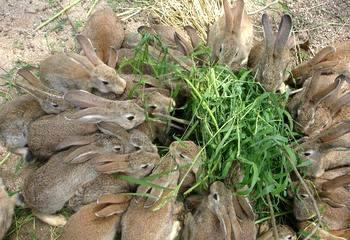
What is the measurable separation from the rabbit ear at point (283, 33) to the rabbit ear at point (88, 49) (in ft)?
4.34

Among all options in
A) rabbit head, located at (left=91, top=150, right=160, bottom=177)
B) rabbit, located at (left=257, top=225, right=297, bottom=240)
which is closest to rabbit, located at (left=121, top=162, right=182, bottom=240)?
rabbit head, located at (left=91, top=150, right=160, bottom=177)

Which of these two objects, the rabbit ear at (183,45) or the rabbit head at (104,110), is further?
the rabbit ear at (183,45)

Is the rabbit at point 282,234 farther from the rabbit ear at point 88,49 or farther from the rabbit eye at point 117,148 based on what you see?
the rabbit ear at point 88,49

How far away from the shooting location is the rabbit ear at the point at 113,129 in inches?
134

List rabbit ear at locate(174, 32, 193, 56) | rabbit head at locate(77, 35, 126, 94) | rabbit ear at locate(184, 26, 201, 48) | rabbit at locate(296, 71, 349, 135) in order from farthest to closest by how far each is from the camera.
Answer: rabbit ear at locate(184, 26, 201, 48), rabbit ear at locate(174, 32, 193, 56), rabbit head at locate(77, 35, 126, 94), rabbit at locate(296, 71, 349, 135)

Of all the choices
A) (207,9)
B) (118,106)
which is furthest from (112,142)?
(207,9)

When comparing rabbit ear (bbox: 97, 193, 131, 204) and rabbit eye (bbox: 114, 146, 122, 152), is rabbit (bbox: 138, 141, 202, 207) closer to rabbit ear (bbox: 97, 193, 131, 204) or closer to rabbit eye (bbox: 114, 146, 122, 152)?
rabbit ear (bbox: 97, 193, 131, 204)

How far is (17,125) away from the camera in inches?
144

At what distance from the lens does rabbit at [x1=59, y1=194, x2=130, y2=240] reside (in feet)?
10.4

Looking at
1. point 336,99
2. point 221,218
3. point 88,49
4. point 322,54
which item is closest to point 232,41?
point 322,54

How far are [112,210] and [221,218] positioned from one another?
702mm

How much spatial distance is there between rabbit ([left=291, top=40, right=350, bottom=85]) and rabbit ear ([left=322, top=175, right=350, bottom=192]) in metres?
0.86

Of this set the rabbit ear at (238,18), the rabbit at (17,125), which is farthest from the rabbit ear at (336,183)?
the rabbit at (17,125)

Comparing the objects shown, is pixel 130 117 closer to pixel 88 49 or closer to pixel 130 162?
pixel 130 162
